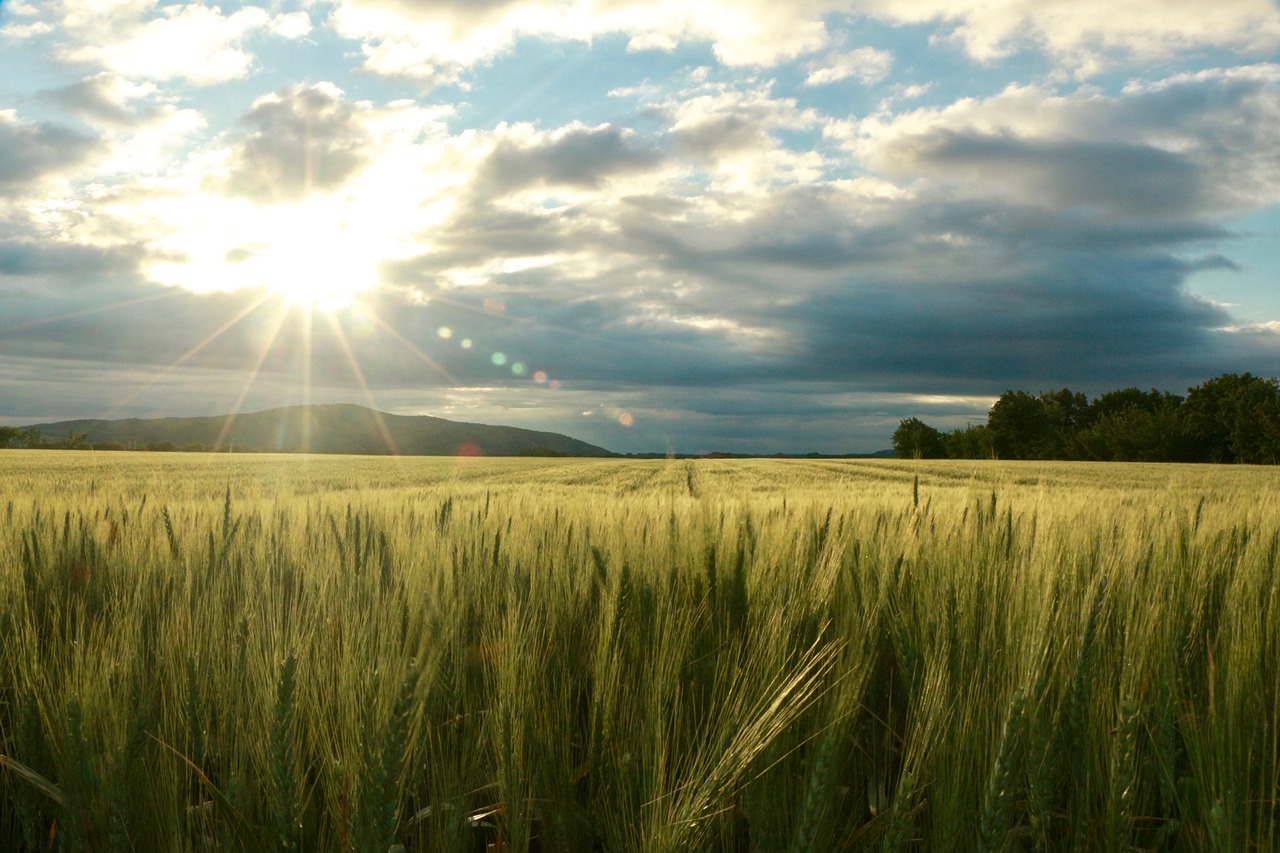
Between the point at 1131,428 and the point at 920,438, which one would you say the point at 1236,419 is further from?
the point at 920,438

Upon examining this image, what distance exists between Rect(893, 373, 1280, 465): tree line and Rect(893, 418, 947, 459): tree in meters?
0.11

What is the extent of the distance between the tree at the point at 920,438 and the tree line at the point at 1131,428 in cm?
11

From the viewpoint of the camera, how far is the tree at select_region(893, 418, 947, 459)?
258 ft

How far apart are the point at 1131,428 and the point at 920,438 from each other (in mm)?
18953

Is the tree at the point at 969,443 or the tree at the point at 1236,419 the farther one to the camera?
the tree at the point at 969,443

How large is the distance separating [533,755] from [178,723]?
2.41ft

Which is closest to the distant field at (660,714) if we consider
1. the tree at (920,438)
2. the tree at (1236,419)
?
the tree at (1236,419)

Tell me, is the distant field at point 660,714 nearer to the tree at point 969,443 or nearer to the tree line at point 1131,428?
the tree line at point 1131,428

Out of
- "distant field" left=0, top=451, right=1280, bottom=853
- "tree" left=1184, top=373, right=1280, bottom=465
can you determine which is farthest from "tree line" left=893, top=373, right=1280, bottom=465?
"distant field" left=0, top=451, right=1280, bottom=853

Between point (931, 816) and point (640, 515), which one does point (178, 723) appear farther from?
point (640, 515)

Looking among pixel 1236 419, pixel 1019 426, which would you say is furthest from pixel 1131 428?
pixel 1019 426

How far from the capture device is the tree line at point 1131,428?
5931 centimetres

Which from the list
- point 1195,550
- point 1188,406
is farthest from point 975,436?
point 1195,550

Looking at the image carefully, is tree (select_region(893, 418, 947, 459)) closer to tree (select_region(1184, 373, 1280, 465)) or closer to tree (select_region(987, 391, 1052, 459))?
tree (select_region(987, 391, 1052, 459))
